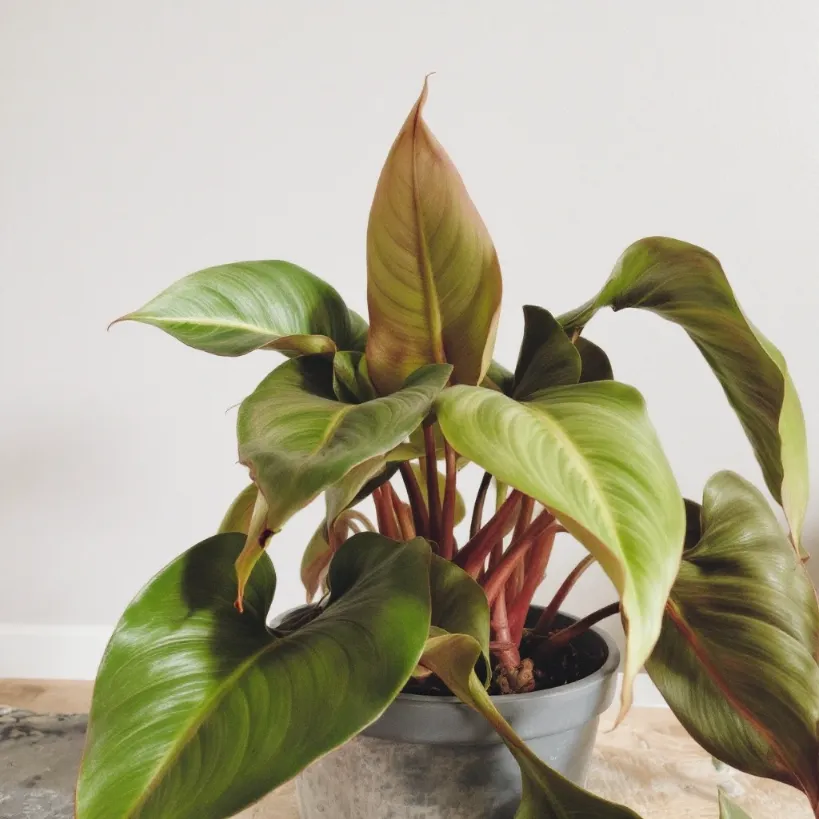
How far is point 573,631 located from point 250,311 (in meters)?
0.38

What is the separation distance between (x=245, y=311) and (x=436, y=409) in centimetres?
21

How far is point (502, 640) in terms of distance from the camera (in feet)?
2.20

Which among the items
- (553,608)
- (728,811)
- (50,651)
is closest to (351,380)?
(553,608)

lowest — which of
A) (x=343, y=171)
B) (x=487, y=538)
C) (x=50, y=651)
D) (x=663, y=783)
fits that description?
(x=50, y=651)

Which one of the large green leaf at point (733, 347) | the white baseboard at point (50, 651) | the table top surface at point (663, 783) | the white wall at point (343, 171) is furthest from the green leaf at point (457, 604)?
the white baseboard at point (50, 651)

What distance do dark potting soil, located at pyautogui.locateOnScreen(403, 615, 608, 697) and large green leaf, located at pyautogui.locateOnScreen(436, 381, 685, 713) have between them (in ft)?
0.93

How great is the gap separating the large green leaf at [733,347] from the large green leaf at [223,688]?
0.24 meters

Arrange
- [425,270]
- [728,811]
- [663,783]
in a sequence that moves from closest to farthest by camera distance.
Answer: [425,270]
[728,811]
[663,783]

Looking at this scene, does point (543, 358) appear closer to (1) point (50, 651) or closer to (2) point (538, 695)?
(2) point (538, 695)

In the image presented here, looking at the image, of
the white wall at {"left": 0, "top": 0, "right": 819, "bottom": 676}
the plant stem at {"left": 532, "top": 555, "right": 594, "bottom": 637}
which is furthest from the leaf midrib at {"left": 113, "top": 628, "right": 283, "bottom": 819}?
the white wall at {"left": 0, "top": 0, "right": 819, "bottom": 676}

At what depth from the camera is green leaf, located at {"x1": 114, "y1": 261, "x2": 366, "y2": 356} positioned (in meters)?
0.58

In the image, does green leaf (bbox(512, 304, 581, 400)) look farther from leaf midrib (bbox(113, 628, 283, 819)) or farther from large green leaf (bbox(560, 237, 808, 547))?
leaf midrib (bbox(113, 628, 283, 819))

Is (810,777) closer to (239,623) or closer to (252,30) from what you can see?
(239,623)

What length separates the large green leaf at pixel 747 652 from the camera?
21.4 inches
